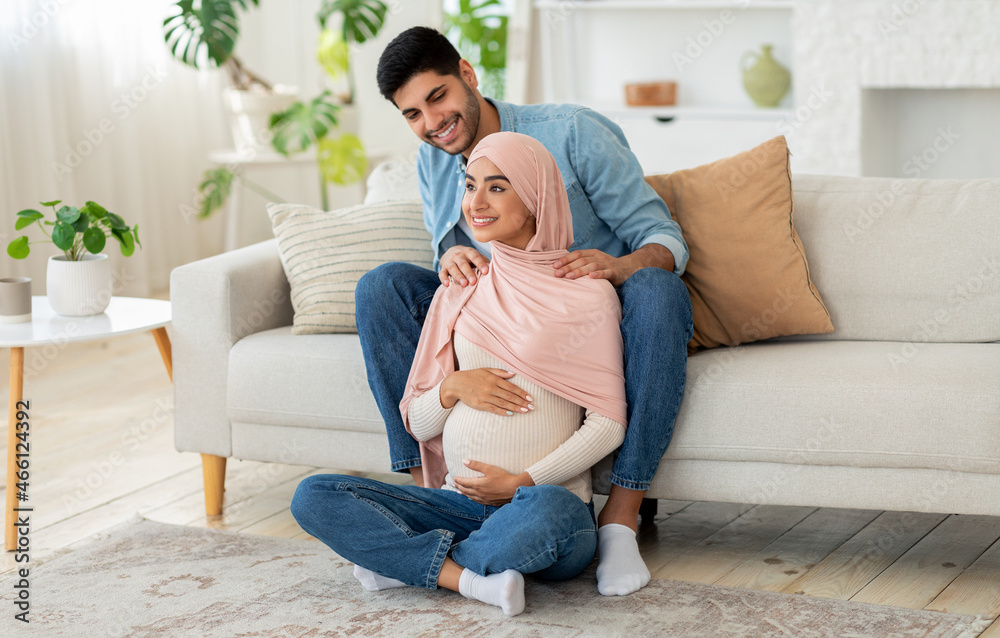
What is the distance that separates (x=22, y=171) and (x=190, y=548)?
8.44ft

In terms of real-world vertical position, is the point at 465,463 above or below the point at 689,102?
below

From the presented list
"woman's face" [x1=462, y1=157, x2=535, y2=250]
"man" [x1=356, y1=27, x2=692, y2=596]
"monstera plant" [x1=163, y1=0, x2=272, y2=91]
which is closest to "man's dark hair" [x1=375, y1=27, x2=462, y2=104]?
"man" [x1=356, y1=27, x2=692, y2=596]

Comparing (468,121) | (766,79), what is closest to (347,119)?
(766,79)

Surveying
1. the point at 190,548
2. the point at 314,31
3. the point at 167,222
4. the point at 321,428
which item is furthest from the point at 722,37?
the point at 190,548

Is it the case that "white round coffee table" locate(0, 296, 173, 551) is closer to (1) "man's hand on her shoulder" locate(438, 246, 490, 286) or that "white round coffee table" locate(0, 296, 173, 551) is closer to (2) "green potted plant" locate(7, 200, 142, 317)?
(2) "green potted plant" locate(7, 200, 142, 317)

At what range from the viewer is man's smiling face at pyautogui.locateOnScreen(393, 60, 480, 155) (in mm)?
2031

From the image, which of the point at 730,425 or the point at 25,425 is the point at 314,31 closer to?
the point at 25,425

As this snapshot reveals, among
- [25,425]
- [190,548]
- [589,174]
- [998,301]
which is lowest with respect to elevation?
[190,548]

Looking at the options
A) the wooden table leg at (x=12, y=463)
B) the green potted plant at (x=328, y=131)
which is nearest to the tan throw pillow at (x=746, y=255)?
the wooden table leg at (x=12, y=463)

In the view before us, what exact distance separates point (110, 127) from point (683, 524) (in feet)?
11.2

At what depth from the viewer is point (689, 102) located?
4887mm

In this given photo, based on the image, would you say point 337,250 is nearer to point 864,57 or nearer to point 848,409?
point 848,409

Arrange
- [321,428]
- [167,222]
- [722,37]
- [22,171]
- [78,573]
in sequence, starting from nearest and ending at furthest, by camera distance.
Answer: [78,573]
[321,428]
[22,171]
[722,37]
[167,222]

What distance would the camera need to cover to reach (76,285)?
238cm
